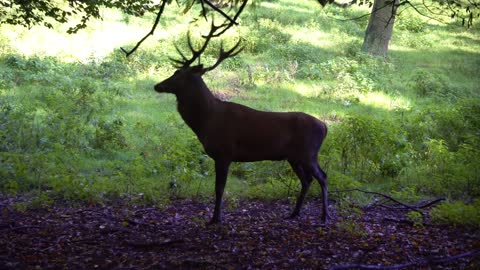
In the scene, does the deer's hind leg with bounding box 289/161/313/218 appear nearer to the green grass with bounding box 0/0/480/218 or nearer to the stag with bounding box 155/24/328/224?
the stag with bounding box 155/24/328/224

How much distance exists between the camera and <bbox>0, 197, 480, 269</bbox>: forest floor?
5.49m

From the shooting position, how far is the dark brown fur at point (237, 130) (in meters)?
7.31

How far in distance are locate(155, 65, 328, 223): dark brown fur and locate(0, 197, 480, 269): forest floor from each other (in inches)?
24.4

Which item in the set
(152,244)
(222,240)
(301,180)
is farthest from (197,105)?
Result: (152,244)

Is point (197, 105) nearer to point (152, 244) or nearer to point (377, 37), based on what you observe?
point (152, 244)

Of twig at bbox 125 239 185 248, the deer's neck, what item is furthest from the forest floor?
the deer's neck

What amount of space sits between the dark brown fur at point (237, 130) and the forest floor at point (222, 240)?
62 cm

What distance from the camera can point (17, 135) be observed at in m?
10.5

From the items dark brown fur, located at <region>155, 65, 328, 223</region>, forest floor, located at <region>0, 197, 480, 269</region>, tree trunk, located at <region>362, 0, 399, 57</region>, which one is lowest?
forest floor, located at <region>0, 197, 480, 269</region>

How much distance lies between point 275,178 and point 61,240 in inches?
166

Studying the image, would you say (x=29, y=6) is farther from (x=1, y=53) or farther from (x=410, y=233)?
(x=1, y=53)

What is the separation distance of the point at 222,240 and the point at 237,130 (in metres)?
1.53

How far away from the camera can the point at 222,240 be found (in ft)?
21.1

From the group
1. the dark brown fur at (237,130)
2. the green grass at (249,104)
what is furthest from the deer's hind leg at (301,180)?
the green grass at (249,104)
